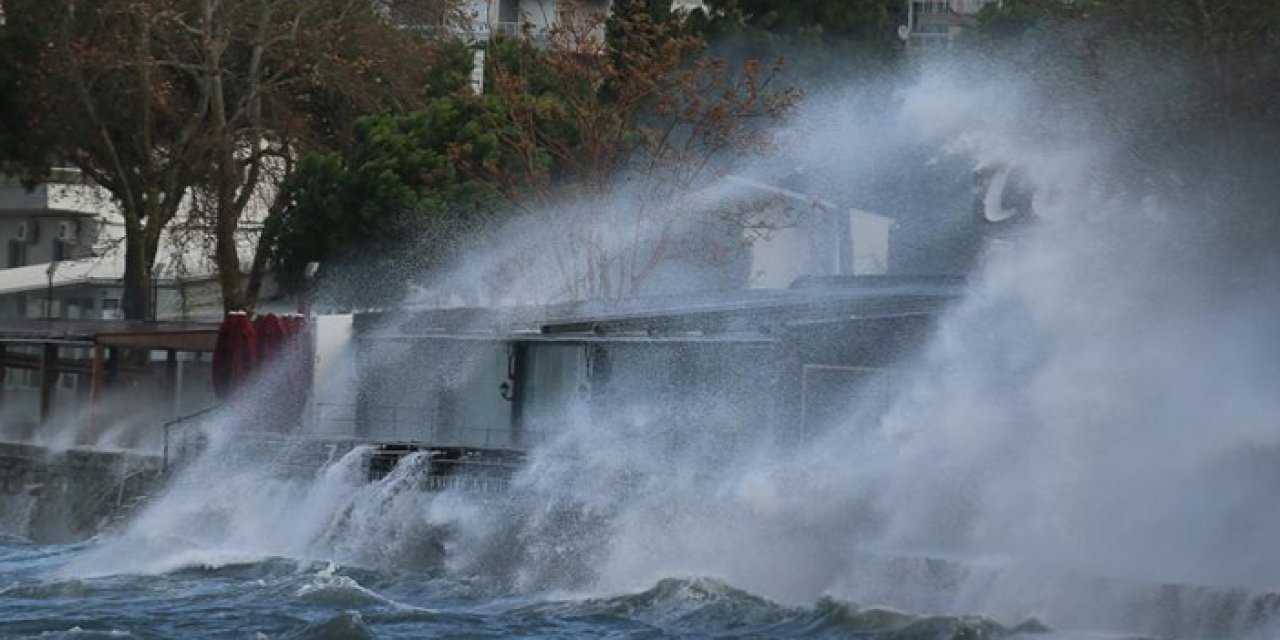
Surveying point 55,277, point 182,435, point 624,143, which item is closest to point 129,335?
point 182,435

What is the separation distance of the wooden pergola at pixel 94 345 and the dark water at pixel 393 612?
12.2 m

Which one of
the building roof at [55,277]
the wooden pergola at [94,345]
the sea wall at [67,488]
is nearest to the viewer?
the sea wall at [67,488]

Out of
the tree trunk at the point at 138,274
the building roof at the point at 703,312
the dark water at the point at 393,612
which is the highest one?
the tree trunk at the point at 138,274

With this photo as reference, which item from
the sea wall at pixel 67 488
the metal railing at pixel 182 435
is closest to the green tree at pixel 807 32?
the metal railing at pixel 182 435

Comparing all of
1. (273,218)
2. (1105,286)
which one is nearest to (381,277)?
(273,218)

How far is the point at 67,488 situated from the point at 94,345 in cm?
337

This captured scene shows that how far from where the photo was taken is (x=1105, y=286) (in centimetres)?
2811

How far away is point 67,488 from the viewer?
4062cm

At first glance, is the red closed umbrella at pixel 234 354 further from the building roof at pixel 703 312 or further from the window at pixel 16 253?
the window at pixel 16 253

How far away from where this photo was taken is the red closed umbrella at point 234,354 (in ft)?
127

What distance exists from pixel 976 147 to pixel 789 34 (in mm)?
26331

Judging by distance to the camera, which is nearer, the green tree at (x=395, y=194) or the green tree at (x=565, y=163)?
the green tree at (x=565, y=163)

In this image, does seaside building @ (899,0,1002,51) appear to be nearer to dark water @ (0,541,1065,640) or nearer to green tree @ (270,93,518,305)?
green tree @ (270,93,518,305)

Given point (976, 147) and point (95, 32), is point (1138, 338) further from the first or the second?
point (95, 32)
